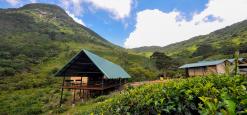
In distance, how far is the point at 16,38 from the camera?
95875 millimetres

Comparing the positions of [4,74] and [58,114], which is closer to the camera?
[58,114]

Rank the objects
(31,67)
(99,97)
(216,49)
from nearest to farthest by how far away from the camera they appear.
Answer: (99,97)
(31,67)
(216,49)

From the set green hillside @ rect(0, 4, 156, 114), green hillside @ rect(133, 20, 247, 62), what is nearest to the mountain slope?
green hillside @ rect(0, 4, 156, 114)

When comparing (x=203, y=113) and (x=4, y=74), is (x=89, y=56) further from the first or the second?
(x=4, y=74)

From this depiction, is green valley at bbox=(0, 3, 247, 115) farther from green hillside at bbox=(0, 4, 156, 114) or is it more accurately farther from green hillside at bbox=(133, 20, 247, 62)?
green hillside at bbox=(133, 20, 247, 62)

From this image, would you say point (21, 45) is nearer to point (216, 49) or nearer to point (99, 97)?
point (99, 97)

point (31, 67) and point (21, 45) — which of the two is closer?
point (31, 67)

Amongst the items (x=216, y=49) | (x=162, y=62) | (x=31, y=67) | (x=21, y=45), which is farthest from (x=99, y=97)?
(x=216, y=49)

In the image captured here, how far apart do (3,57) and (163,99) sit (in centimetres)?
7722

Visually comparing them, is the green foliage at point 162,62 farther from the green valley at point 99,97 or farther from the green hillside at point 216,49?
the green hillside at point 216,49

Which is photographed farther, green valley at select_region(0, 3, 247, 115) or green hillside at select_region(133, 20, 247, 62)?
green hillside at select_region(133, 20, 247, 62)

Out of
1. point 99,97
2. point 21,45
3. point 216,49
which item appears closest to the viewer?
point 99,97

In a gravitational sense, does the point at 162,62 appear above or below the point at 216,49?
below

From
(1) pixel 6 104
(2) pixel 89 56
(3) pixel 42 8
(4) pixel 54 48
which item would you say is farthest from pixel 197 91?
(3) pixel 42 8
